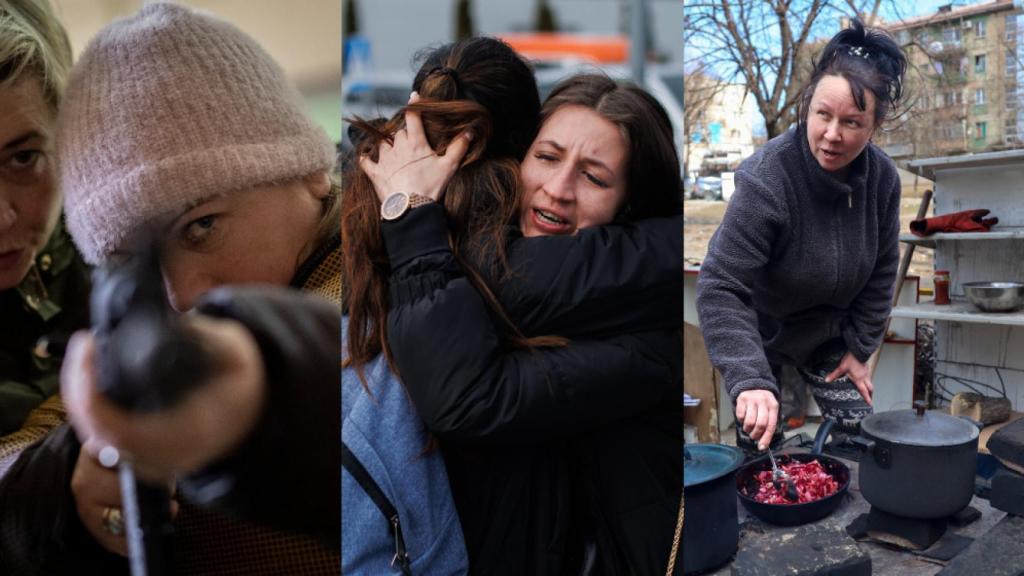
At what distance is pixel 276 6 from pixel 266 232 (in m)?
0.51

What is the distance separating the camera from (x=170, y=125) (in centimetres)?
165

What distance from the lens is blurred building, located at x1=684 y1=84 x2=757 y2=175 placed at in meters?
2.00

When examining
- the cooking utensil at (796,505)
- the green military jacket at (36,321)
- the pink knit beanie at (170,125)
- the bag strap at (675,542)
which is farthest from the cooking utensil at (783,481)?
the green military jacket at (36,321)

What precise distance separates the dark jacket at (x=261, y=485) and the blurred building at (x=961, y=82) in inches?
64.5

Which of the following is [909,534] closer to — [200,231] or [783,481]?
[783,481]

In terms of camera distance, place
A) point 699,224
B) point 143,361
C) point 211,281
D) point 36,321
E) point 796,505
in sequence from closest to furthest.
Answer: point 143,361
point 211,281
point 36,321
point 699,224
point 796,505

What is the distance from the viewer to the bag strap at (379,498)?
1.71 metres

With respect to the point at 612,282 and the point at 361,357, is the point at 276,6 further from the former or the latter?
the point at 612,282

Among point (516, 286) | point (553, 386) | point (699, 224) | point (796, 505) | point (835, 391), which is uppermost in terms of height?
point (699, 224)

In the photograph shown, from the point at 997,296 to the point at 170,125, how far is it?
7.55ft

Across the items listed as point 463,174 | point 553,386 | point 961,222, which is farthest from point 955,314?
point 463,174

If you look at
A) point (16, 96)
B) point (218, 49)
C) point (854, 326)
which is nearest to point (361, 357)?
point (218, 49)

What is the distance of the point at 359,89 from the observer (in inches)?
67.1

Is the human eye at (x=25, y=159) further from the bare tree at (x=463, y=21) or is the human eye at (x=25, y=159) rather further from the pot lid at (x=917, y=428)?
the pot lid at (x=917, y=428)
